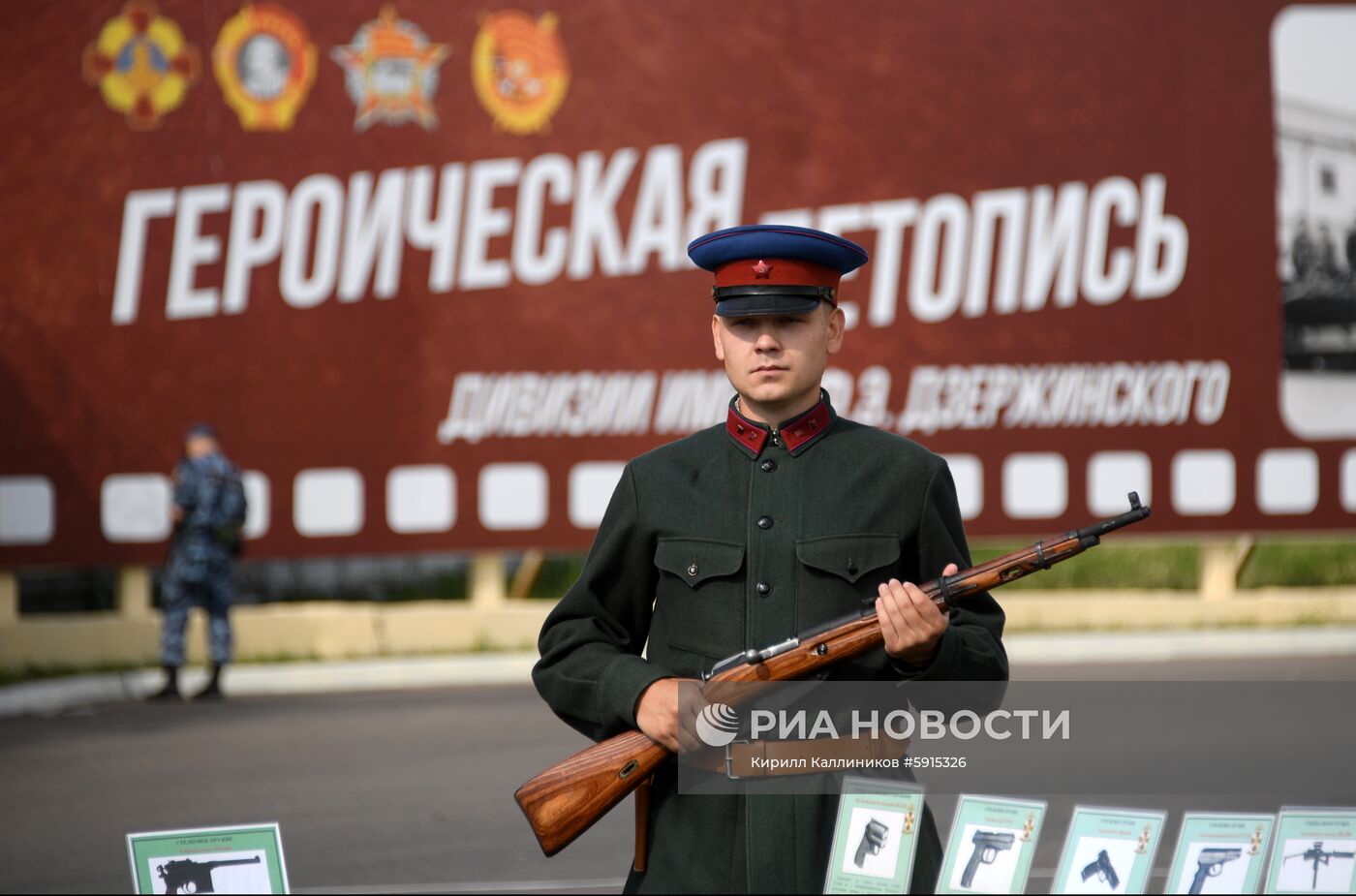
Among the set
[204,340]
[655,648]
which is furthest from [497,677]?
[655,648]

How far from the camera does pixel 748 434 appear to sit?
3490mm

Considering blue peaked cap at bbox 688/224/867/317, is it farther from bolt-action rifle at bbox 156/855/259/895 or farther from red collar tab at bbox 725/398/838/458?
bolt-action rifle at bbox 156/855/259/895

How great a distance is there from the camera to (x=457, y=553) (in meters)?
14.9

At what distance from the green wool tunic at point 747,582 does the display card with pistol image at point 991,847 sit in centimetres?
13

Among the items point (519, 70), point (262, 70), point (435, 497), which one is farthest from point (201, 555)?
point (519, 70)

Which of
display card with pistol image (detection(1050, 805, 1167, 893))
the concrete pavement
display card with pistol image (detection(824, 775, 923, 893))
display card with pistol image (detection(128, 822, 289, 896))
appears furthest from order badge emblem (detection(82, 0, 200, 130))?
display card with pistol image (detection(824, 775, 923, 893))

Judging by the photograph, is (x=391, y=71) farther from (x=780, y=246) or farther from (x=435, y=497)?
(x=780, y=246)

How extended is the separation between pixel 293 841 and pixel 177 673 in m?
5.71

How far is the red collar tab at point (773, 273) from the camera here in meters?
3.43

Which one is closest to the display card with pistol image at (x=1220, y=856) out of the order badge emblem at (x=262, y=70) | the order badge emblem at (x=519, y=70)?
the order badge emblem at (x=519, y=70)

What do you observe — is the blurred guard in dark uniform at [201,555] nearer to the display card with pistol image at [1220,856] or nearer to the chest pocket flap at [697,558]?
the chest pocket flap at [697,558]

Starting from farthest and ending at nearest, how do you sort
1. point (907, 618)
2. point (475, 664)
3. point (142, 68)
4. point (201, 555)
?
point (142, 68) < point (475, 664) < point (201, 555) < point (907, 618)

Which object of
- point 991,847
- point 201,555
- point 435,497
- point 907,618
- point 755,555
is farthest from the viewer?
point 435,497

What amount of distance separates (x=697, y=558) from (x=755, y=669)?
24 cm
